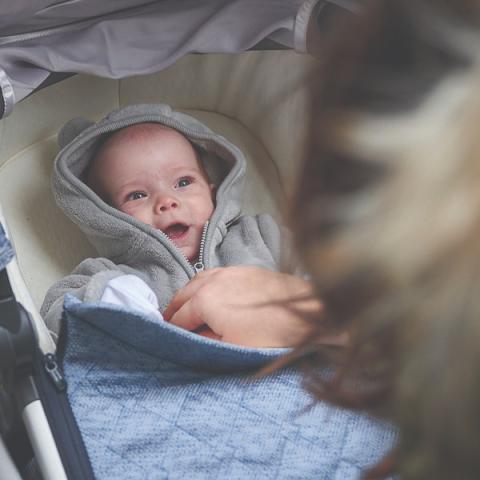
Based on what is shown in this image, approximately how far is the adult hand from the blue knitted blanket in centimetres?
5

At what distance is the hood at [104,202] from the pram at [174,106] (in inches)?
2.8

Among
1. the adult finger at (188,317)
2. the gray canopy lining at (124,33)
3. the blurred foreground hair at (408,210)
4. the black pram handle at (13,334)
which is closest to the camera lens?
the blurred foreground hair at (408,210)

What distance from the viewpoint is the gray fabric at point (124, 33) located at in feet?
4.10

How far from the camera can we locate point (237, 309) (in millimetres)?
968

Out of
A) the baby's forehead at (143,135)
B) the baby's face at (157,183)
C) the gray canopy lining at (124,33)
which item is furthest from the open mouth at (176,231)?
the gray canopy lining at (124,33)

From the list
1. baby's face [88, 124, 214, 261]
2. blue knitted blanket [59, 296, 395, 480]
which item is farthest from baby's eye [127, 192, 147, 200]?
blue knitted blanket [59, 296, 395, 480]

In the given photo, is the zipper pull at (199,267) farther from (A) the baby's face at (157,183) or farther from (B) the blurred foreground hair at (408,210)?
(B) the blurred foreground hair at (408,210)

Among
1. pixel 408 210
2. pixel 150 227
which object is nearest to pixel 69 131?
pixel 150 227

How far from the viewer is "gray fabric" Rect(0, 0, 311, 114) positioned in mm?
1249

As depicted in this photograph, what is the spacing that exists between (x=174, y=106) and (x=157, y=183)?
25 centimetres

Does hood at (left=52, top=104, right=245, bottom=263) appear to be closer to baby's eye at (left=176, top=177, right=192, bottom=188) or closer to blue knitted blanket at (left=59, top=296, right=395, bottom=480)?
baby's eye at (left=176, top=177, right=192, bottom=188)

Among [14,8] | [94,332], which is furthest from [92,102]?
[94,332]

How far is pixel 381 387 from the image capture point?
43cm

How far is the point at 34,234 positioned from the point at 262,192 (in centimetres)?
39
